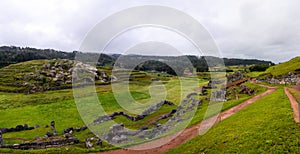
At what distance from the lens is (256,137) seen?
19.7 metres

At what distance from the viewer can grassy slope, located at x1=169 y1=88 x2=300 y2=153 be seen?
17.5 metres

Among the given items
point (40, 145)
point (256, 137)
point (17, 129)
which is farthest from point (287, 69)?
point (17, 129)

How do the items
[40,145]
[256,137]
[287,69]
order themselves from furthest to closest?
1. [287,69]
2. [40,145]
3. [256,137]

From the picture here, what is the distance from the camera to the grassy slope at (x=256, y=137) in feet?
57.5

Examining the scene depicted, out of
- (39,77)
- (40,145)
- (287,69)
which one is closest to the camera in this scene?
(40,145)

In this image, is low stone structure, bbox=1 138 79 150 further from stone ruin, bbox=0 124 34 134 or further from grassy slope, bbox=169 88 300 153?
grassy slope, bbox=169 88 300 153

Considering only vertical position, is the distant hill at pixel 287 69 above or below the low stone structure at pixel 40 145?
above

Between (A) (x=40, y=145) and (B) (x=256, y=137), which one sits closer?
(B) (x=256, y=137)

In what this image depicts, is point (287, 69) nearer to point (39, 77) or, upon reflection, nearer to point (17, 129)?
point (17, 129)

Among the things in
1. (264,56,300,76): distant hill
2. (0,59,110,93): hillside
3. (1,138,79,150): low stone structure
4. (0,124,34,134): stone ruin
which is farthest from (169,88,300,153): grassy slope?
(0,59,110,93): hillside

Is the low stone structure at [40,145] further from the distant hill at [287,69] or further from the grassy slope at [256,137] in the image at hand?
the distant hill at [287,69]

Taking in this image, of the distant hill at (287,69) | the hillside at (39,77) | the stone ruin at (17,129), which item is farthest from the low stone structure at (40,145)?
the hillside at (39,77)

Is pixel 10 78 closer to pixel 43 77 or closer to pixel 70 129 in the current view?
pixel 43 77

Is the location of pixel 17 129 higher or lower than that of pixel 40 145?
lower
